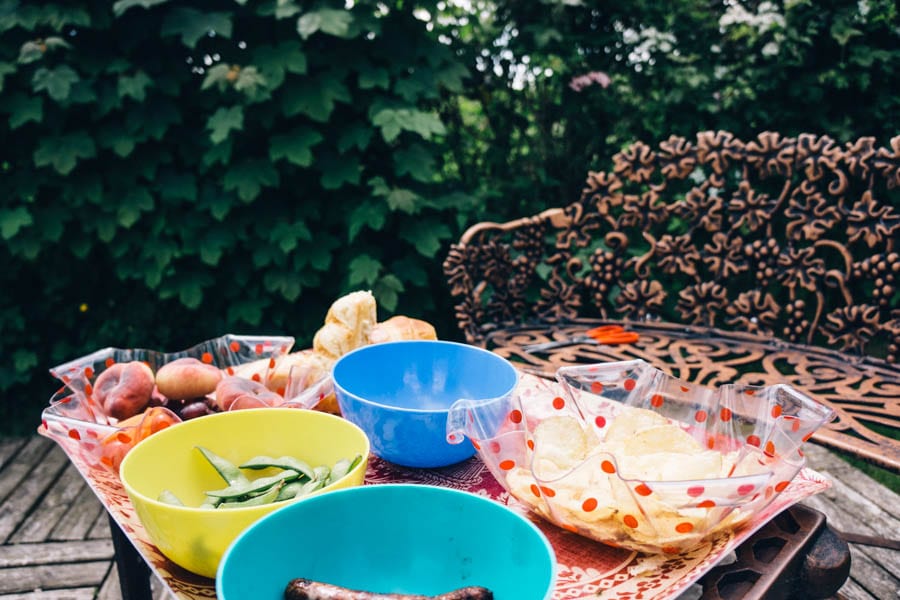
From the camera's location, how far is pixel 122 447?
3.04 ft

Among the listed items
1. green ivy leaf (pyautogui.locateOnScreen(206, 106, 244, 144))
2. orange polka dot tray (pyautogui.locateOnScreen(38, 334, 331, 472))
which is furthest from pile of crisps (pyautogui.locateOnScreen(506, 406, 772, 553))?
green ivy leaf (pyautogui.locateOnScreen(206, 106, 244, 144))

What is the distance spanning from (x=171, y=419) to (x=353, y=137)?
1905mm

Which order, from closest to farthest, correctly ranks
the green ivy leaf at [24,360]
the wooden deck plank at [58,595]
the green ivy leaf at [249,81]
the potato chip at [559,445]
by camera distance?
1. the potato chip at [559,445]
2. the wooden deck plank at [58,595]
3. the green ivy leaf at [249,81]
4. the green ivy leaf at [24,360]

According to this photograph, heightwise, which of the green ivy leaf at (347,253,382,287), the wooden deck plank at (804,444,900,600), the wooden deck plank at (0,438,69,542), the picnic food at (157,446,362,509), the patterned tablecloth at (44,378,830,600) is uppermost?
the picnic food at (157,446,362,509)

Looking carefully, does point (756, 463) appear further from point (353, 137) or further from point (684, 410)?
point (353, 137)

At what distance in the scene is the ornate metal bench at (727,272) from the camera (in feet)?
6.38

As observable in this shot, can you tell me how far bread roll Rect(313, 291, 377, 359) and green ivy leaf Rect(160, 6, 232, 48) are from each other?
69.5 inches

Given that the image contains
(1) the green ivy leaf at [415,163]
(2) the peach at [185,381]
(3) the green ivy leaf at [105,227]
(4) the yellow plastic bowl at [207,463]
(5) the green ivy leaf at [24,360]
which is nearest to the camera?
(4) the yellow plastic bowl at [207,463]

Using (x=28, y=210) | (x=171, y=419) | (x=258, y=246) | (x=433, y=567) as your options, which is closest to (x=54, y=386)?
(x=28, y=210)

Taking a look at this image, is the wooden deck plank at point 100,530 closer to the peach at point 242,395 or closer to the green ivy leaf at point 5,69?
the peach at point 242,395

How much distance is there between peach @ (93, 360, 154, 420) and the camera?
1018mm

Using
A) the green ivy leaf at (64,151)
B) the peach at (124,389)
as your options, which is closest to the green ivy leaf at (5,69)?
the green ivy leaf at (64,151)

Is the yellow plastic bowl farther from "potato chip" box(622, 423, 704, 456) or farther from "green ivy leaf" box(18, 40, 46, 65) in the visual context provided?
"green ivy leaf" box(18, 40, 46, 65)

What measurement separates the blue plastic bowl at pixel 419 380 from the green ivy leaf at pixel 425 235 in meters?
1.62
